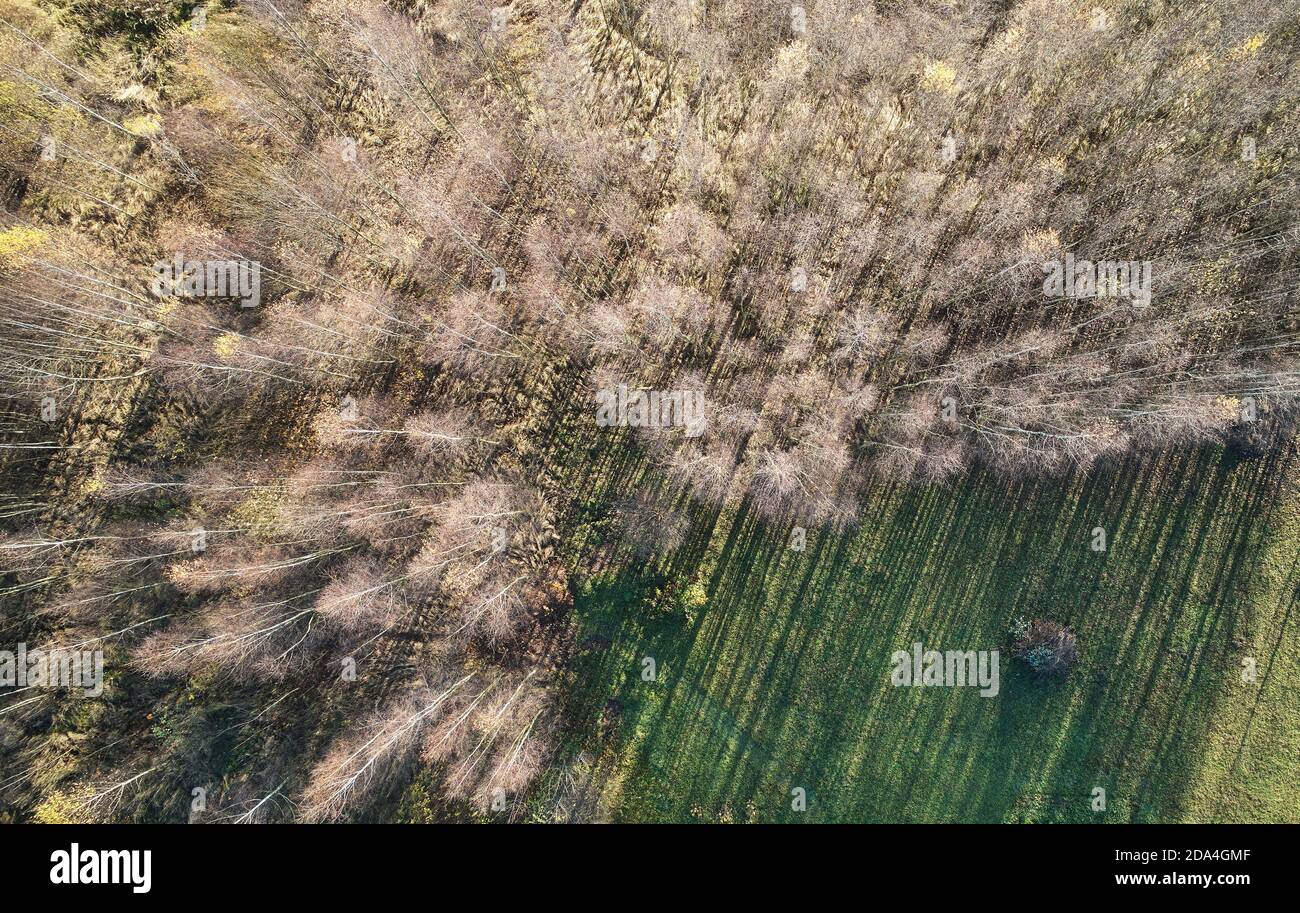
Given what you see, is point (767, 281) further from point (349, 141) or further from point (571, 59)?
point (349, 141)

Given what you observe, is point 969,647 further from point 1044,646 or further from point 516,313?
point 516,313

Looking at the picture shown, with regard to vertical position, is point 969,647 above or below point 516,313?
below

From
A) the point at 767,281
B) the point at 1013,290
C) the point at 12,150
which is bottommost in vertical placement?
the point at 12,150

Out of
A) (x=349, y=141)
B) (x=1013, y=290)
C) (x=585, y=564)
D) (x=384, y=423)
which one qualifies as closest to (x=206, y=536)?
(x=384, y=423)

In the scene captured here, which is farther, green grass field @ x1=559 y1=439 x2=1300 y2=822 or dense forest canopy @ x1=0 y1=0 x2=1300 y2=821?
green grass field @ x1=559 y1=439 x2=1300 y2=822

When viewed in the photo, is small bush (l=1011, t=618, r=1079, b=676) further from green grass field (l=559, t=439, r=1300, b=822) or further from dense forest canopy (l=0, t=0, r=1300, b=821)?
dense forest canopy (l=0, t=0, r=1300, b=821)

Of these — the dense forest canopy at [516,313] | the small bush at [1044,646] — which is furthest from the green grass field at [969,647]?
the dense forest canopy at [516,313]

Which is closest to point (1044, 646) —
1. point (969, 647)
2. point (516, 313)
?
point (969, 647)

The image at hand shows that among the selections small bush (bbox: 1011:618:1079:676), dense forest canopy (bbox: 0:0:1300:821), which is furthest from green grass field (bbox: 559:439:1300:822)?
dense forest canopy (bbox: 0:0:1300:821)
